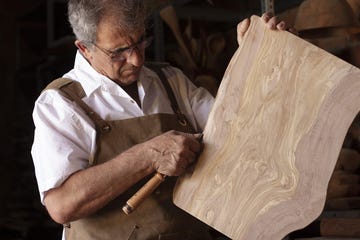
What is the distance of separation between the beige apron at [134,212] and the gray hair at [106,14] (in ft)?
0.57

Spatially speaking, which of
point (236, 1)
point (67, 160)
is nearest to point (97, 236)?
point (67, 160)

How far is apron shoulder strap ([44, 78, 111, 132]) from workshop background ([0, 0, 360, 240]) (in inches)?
13.3

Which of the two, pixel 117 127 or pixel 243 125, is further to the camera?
pixel 117 127

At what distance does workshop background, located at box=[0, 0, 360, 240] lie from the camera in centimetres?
Answer: 246

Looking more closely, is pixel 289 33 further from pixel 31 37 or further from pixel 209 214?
pixel 31 37

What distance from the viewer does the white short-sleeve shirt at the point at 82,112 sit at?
1844 millimetres

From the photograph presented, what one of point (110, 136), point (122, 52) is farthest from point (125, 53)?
point (110, 136)

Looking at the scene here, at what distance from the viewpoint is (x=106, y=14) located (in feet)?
6.28

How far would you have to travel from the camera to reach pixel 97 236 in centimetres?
195

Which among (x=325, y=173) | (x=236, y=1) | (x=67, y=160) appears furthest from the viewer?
(x=236, y=1)

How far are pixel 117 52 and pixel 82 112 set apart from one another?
0.19m

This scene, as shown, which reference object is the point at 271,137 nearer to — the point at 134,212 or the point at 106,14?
the point at 134,212

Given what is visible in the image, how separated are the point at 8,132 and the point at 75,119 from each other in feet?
11.0

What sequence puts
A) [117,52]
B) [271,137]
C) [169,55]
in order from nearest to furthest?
[271,137], [117,52], [169,55]
